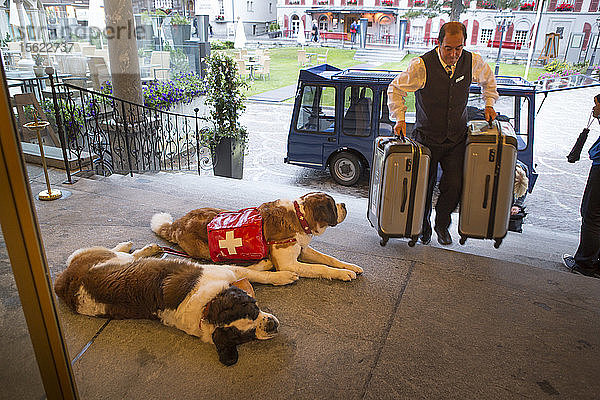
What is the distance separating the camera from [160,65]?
391 inches

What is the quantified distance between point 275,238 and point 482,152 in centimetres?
161

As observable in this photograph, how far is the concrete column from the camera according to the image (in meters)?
6.60

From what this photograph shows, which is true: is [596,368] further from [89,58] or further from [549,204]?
[89,58]

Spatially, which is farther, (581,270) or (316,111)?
(316,111)

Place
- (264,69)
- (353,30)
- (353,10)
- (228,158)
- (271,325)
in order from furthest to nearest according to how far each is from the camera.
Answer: (264,69) → (353,30) → (353,10) → (228,158) → (271,325)

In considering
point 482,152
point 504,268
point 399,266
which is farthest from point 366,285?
point 482,152

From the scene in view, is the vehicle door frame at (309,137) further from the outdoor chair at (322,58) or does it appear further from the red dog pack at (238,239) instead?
Result: the red dog pack at (238,239)

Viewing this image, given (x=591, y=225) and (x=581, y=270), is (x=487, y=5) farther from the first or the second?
(x=581, y=270)

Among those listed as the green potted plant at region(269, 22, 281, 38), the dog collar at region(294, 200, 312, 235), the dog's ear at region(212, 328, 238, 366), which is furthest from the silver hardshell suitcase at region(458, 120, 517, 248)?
the green potted plant at region(269, 22, 281, 38)

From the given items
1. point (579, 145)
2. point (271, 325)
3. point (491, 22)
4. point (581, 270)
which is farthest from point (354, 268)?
point (491, 22)

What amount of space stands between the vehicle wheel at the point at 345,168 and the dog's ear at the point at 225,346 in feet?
18.4

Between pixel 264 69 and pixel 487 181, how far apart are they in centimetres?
1283

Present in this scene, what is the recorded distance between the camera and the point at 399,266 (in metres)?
2.94

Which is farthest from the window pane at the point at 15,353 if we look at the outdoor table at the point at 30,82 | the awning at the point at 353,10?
the awning at the point at 353,10
